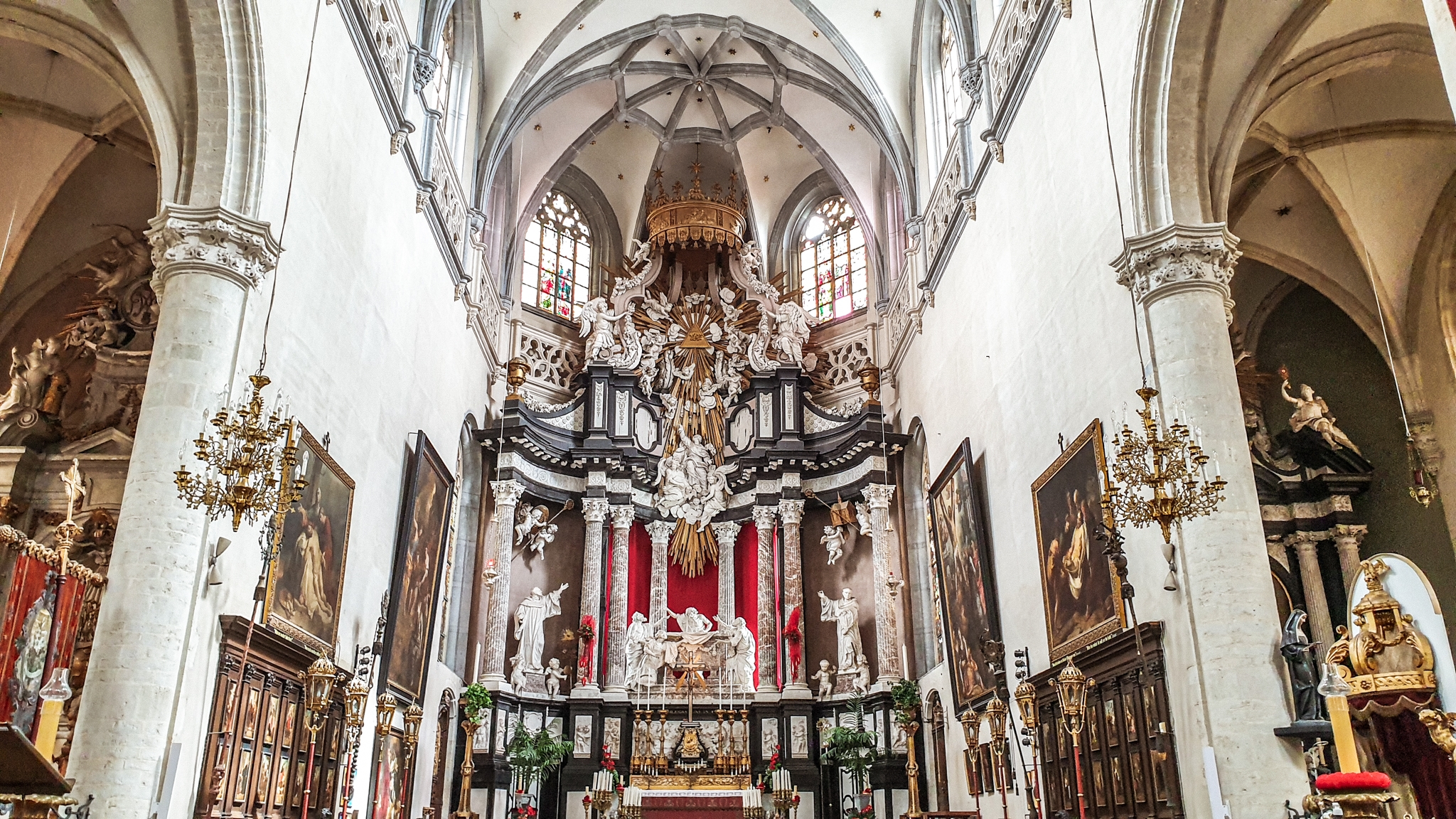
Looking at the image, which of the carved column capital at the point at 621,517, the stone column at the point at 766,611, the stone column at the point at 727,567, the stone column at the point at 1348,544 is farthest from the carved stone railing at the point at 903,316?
the stone column at the point at 1348,544

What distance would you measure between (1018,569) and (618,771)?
879cm

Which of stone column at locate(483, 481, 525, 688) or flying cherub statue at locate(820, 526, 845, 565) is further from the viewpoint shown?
flying cherub statue at locate(820, 526, 845, 565)

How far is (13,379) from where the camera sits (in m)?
11.5

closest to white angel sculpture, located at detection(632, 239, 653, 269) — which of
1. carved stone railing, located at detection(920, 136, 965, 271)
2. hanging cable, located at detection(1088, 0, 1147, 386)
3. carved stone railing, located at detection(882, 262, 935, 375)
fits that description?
carved stone railing, located at detection(882, 262, 935, 375)

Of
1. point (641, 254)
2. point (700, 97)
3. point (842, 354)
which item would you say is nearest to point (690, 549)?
point (842, 354)

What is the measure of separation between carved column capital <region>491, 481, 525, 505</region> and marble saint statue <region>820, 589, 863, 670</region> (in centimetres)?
606

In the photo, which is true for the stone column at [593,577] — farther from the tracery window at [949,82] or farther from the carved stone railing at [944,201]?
the tracery window at [949,82]

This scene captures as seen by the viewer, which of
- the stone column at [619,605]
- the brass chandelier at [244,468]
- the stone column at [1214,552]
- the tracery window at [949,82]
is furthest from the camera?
the stone column at [619,605]

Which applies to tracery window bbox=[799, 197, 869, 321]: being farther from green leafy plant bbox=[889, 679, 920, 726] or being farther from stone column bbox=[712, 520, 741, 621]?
green leafy plant bbox=[889, 679, 920, 726]

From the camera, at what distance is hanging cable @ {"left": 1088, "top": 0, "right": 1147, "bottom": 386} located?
31.8 ft

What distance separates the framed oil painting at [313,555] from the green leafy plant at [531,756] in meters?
6.66

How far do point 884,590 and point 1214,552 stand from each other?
1104 centimetres

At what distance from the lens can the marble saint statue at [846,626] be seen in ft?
64.7

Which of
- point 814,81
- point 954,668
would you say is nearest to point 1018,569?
point 954,668
